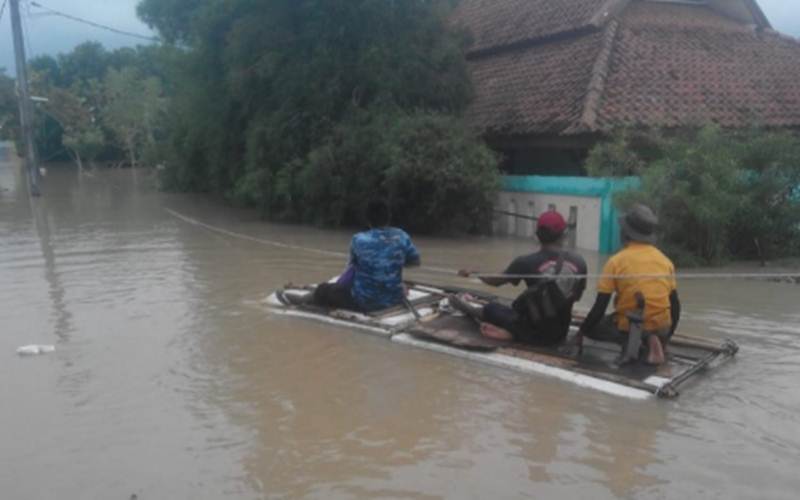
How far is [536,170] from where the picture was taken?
59.3 ft

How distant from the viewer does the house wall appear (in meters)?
13.2

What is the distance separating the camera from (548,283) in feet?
20.6

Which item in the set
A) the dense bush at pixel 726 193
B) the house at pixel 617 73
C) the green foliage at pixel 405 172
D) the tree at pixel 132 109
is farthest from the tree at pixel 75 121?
the dense bush at pixel 726 193

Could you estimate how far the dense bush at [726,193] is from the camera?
38.0ft

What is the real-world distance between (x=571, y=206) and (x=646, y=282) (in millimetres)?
8418

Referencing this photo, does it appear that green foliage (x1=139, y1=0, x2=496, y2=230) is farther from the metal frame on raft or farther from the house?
the metal frame on raft

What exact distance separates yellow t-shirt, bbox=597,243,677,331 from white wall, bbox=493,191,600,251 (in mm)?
7562

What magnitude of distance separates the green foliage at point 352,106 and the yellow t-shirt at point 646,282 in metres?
9.36

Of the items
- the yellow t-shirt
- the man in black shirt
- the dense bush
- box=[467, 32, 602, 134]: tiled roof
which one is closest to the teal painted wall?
the dense bush

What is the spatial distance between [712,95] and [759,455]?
13.6 meters

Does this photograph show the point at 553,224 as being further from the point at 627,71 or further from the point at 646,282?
the point at 627,71

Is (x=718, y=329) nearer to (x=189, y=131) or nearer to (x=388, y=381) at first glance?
(x=388, y=381)

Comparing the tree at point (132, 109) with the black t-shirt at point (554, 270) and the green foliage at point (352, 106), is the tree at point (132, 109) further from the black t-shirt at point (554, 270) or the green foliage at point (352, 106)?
the black t-shirt at point (554, 270)

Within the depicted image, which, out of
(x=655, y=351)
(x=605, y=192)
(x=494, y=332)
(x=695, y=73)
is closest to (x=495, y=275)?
(x=494, y=332)
